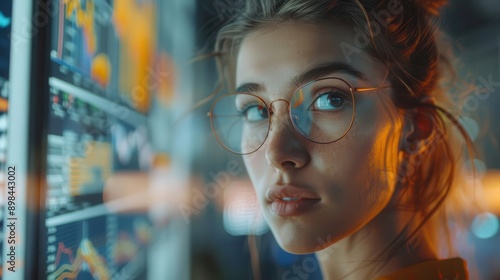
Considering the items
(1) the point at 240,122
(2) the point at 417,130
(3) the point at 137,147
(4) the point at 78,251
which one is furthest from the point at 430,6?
(4) the point at 78,251

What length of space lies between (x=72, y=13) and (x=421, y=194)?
89 centimetres

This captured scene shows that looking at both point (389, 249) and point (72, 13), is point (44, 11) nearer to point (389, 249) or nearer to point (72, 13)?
point (72, 13)

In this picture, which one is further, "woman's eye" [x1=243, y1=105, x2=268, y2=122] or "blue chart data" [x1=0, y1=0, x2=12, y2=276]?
"woman's eye" [x1=243, y1=105, x2=268, y2=122]

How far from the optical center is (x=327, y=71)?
43.9 inches

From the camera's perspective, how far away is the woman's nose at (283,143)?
112cm

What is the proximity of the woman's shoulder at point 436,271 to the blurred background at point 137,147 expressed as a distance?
0.03 meters

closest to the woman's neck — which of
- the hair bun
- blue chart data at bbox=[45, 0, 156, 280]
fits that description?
the hair bun

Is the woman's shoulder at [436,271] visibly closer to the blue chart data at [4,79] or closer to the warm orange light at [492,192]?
the warm orange light at [492,192]

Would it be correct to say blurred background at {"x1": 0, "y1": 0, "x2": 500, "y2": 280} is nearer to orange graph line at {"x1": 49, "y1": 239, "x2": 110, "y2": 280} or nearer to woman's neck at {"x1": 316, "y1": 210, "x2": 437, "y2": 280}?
orange graph line at {"x1": 49, "y1": 239, "x2": 110, "y2": 280}

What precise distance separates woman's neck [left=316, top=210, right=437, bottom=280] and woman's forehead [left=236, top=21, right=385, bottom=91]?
327 millimetres

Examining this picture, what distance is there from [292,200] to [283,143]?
0.13m

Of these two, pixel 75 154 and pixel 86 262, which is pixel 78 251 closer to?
pixel 86 262

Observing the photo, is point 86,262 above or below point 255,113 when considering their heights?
below

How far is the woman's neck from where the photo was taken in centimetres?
114
